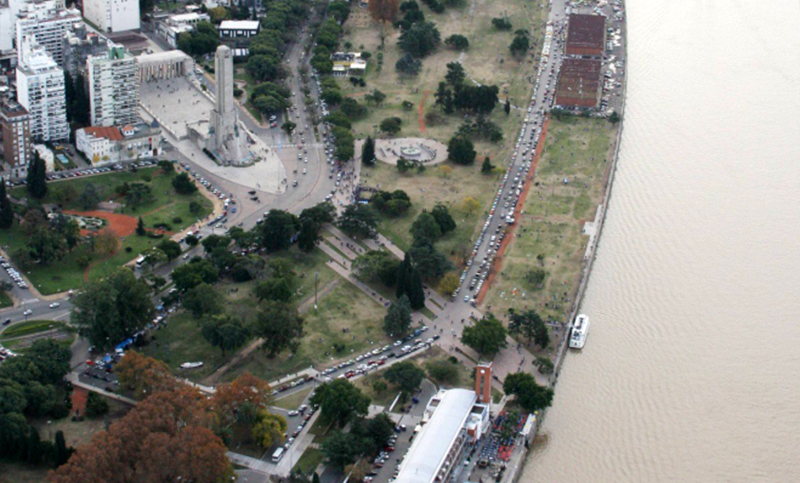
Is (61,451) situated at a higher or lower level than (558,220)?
lower

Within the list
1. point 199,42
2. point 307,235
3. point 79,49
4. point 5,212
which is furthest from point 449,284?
point 199,42

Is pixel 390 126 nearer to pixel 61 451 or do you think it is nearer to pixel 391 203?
pixel 391 203

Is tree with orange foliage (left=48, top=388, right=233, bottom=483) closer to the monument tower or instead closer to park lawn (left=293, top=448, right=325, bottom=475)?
park lawn (left=293, top=448, right=325, bottom=475)

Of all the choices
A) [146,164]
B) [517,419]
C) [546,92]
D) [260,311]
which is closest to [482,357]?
[517,419]

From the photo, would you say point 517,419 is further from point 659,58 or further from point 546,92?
point 659,58

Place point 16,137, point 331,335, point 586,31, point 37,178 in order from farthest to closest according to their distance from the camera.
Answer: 1. point 586,31
2. point 16,137
3. point 37,178
4. point 331,335
